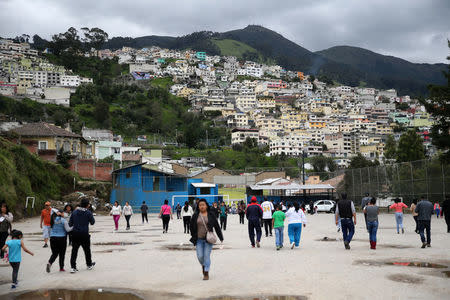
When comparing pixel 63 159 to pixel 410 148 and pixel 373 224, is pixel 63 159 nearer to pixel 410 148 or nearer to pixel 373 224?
pixel 410 148

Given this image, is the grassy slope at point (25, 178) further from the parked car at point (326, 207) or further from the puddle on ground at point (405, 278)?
the parked car at point (326, 207)

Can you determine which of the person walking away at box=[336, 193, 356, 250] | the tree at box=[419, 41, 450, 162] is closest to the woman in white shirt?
the person walking away at box=[336, 193, 356, 250]

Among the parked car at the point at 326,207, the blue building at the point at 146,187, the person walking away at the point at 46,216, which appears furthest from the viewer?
the blue building at the point at 146,187

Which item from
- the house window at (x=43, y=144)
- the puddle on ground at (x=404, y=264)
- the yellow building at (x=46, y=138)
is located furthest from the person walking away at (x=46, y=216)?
the house window at (x=43, y=144)

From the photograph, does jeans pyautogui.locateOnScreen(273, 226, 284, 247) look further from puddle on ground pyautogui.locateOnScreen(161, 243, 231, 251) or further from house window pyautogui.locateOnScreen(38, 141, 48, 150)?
house window pyautogui.locateOnScreen(38, 141, 48, 150)

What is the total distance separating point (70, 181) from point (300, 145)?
117 m

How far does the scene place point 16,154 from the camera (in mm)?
33781

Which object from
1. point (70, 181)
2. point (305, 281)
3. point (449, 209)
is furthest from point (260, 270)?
point (70, 181)

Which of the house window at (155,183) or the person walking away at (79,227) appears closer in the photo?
the person walking away at (79,227)

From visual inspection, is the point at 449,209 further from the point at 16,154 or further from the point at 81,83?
the point at 81,83

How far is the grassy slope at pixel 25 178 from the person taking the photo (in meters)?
28.5

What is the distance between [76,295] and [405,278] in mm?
5506

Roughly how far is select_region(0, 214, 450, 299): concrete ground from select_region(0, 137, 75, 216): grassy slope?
16305 mm

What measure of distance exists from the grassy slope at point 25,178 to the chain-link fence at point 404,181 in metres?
24.5
